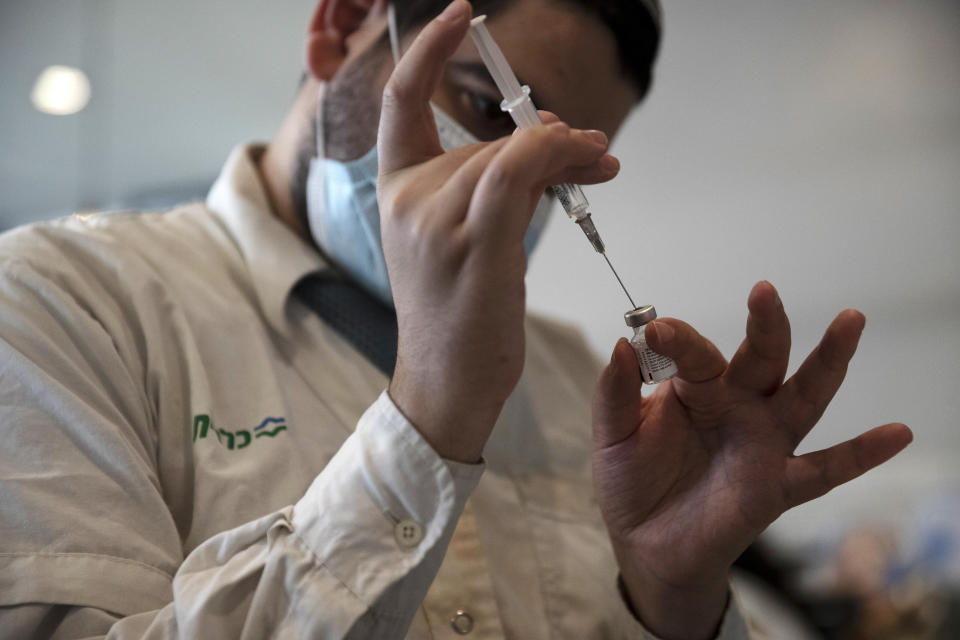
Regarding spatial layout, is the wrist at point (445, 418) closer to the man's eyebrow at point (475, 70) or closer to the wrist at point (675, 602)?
the wrist at point (675, 602)

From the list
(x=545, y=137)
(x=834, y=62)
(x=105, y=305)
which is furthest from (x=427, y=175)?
(x=834, y=62)

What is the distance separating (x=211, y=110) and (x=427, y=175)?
1573mm

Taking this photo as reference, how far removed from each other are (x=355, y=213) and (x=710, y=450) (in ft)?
1.69

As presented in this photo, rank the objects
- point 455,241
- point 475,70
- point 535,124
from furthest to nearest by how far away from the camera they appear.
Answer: point 475,70, point 535,124, point 455,241

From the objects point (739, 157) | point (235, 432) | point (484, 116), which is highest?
point (484, 116)

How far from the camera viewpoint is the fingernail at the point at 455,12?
51 centimetres

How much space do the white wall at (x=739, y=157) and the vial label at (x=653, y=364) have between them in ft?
3.54

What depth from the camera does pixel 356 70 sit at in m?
0.96

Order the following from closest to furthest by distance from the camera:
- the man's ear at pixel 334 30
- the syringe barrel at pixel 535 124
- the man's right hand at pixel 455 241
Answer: the man's right hand at pixel 455 241
the syringe barrel at pixel 535 124
the man's ear at pixel 334 30

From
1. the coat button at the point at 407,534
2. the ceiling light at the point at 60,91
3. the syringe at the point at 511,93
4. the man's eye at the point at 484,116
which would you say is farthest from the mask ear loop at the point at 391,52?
the ceiling light at the point at 60,91

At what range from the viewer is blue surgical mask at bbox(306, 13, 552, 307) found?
887 millimetres

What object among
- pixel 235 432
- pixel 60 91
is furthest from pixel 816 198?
pixel 60 91

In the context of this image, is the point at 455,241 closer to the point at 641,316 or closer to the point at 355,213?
the point at 641,316

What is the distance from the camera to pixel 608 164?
0.55 meters
